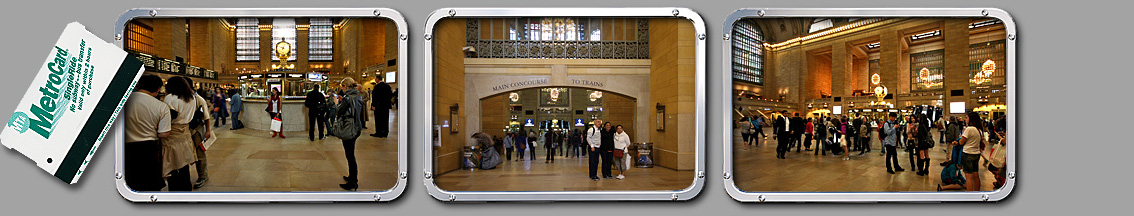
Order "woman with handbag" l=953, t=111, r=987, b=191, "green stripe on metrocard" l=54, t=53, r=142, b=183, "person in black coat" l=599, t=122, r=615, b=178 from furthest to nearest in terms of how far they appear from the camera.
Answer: "woman with handbag" l=953, t=111, r=987, b=191
"green stripe on metrocard" l=54, t=53, r=142, b=183
"person in black coat" l=599, t=122, r=615, b=178

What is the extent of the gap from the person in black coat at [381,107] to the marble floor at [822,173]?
1.90 meters

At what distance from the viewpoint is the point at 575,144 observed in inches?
101

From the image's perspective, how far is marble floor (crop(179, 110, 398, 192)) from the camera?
258 centimetres

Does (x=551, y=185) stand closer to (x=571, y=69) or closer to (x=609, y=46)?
(x=571, y=69)

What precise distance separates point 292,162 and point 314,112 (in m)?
0.31

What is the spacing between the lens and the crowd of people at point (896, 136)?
2.59m

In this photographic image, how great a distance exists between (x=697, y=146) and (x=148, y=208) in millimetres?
3164

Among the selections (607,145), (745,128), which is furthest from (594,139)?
(745,128)

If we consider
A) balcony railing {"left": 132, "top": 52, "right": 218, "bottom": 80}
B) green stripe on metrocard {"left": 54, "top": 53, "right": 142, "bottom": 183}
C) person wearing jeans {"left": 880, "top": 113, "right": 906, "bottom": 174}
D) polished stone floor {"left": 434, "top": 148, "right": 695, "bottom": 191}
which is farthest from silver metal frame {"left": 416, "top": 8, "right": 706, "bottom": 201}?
green stripe on metrocard {"left": 54, "top": 53, "right": 142, "bottom": 183}

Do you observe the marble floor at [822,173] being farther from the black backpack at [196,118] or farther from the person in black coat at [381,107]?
the black backpack at [196,118]

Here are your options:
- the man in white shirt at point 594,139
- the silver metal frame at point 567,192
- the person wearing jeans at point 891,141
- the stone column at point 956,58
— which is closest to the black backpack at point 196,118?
the silver metal frame at point 567,192

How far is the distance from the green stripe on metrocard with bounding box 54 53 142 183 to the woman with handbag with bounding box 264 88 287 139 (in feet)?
2.30

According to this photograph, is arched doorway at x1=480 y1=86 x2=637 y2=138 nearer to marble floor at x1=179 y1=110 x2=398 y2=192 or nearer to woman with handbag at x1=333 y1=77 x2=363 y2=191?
marble floor at x1=179 y1=110 x2=398 y2=192

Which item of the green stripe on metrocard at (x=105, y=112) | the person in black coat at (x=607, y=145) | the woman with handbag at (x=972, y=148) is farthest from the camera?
the woman with handbag at (x=972, y=148)
